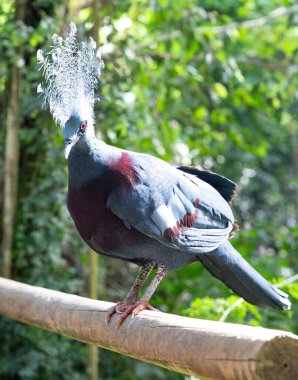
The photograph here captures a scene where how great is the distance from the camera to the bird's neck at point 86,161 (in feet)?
6.24

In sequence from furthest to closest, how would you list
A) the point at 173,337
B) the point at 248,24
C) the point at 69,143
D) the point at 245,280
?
1. the point at 248,24
2. the point at 245,280
3. the point at 69,143
4. the point at 173,337

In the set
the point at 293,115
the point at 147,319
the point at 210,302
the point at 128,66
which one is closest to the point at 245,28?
the point at 293,115

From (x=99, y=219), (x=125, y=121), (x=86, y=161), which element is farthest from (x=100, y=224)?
(x=125, y=121)

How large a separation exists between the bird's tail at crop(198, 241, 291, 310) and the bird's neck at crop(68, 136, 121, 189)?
0.48 m

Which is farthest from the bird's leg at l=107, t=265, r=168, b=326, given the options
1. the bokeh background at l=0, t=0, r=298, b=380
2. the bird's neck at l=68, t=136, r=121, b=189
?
the bokeh background at l=0, t=0, r=298, b=380

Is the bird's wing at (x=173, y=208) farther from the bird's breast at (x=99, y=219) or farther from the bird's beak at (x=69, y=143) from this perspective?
the bird's beak at (x=69, y=143)

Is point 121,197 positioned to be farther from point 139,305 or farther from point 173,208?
point 139,305

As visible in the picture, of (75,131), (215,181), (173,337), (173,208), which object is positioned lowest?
(215,181)

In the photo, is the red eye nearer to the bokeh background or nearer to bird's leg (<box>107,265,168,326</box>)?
bird's leg (<box>107,265,168,326</box>)

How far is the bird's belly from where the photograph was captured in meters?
1.92

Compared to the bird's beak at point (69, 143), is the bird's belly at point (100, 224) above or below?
below

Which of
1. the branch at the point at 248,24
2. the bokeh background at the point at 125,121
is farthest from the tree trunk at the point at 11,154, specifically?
the branch at the point at 248,24

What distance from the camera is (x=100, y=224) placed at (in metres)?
1.94

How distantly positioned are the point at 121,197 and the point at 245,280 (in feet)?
1.68
